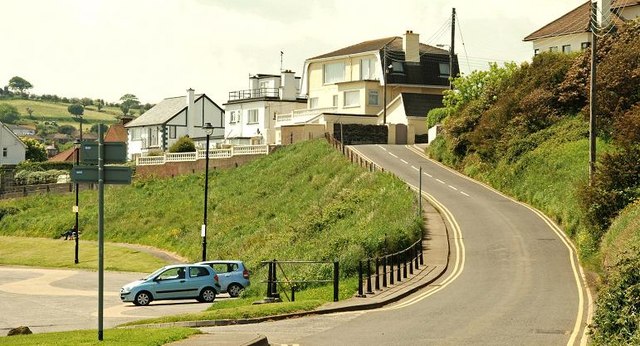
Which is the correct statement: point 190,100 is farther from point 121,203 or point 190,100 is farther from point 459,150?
point 459,150

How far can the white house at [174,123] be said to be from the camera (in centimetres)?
10881

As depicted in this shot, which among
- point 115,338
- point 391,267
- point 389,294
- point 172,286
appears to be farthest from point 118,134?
point 115,338

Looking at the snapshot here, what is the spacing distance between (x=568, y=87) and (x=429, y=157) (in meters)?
13.4

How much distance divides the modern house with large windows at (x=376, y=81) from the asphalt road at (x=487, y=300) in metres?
30.0

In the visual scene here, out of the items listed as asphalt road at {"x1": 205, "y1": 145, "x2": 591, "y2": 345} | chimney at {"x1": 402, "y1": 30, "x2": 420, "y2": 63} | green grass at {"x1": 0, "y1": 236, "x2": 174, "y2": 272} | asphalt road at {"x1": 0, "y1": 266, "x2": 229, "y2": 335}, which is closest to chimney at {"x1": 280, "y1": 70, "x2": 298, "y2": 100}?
chimney at {"x1": 402, "y1": 30, "x2": 420, "y2": 63}

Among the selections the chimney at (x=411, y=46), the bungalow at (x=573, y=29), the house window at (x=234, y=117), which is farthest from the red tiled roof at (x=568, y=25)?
the house window at (x=234, y=117)

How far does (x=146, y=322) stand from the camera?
26641mm

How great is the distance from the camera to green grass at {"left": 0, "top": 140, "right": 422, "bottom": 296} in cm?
4009

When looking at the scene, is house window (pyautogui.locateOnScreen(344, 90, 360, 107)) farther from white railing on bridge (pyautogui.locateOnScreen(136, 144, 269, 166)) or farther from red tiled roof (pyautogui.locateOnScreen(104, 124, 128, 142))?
red tiled roof (pyautogui.locateOnScreen(104, 124, 128, 142))

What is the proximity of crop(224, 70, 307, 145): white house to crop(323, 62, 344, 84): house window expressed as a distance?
20.4 feet

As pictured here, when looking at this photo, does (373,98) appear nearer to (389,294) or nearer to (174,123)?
(174,123)

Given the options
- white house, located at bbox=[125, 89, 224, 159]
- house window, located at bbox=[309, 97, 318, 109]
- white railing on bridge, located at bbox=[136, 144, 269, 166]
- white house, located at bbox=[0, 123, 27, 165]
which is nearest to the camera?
white railing on bridge, located at bbox=[136, 144, 269, 166]

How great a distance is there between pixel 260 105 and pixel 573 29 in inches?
1424

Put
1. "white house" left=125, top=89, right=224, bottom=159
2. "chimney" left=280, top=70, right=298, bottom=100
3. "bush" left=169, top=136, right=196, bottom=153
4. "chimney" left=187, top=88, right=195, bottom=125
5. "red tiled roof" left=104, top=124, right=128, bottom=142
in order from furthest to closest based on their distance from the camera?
1. "red tiled roof" left=104, top=124, right=128, bottom=142
2. "chimney" left=187, top=88, right=195, bottom=125
3. "white house" left=125, top=89, right=224, bottom=159
4. "chimney" left=280, top=70, right=298, bottom=100
5. "bush" left=169, top=136, right=196, bottom=153
